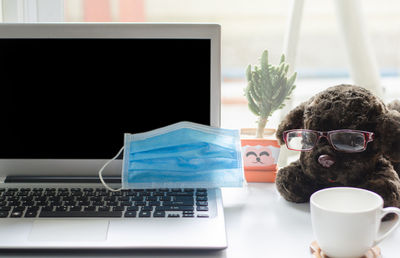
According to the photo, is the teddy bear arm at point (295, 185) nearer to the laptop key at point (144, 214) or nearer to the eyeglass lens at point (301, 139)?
the eyeglass lens at point (301, 139)

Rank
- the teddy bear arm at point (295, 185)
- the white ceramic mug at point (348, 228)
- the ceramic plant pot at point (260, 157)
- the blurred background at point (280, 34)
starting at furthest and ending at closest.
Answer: the blurred background at point (280, 34) → the ceramic plant pot at point (260, 157) → the teddy bear arm at point (295, 185) → the white ceramic mug at point (348, 228)

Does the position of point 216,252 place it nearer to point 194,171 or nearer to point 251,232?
point 251,232

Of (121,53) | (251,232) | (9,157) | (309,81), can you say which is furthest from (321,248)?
(309,81)

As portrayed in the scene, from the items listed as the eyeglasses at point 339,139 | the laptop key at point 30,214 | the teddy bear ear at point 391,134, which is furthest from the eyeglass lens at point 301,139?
the laptop key at point 30,214

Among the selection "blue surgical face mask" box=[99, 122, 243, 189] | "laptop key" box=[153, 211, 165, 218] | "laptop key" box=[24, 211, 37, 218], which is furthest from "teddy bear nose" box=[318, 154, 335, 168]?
"laptop key" box=[24, 211, 37, 218]

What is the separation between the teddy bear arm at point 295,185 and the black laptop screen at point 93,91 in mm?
183

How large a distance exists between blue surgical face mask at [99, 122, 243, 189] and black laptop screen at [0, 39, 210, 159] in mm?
32

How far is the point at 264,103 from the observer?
0.91m

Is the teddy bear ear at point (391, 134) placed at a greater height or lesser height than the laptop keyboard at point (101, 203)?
greater

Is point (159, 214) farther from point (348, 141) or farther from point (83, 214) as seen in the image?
point (348, 141)

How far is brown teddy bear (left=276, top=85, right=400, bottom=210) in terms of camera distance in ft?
2.30

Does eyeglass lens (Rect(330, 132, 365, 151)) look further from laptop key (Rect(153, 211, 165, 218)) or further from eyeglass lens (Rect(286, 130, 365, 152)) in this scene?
laptop key (Rect(153, 211, 165, 218))

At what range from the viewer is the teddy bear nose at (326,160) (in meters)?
0.72

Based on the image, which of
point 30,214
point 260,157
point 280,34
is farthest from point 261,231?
point 280,34
